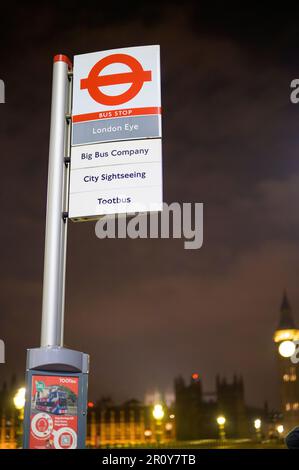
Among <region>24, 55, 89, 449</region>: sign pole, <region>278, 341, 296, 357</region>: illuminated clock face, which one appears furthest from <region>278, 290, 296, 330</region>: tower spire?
<region>24, 55, 89, 449</region>: sign pole


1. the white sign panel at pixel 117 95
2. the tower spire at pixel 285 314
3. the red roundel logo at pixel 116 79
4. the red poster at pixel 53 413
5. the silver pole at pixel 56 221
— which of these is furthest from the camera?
the tower spire at pixel 285 314

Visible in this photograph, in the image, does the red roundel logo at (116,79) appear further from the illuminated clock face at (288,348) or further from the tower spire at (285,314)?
the tower spire at (285,314)

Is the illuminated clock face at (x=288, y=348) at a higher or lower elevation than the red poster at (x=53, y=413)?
higher

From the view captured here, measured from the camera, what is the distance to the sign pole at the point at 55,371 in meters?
7.03

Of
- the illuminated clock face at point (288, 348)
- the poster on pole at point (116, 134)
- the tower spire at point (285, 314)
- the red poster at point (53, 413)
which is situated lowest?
the red poster at point (53, 413)

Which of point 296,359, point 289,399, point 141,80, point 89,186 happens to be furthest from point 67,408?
point 289,399

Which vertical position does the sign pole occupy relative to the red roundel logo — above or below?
below

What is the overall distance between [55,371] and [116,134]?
3.21m

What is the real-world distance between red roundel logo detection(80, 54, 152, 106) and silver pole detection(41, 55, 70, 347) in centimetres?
42

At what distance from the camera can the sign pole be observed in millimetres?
7032

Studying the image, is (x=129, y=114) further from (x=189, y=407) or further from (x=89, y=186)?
(x=189, y=407)

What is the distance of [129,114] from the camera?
27.4 feet

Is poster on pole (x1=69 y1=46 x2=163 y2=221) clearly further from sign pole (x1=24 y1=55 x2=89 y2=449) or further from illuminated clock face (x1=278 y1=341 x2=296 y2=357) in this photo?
illuminated clock face (x1=278 y1=341 x2=296 y2=357)

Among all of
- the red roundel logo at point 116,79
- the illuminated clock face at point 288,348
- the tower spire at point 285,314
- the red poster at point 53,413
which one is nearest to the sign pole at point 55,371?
the red poster at point 53,413
